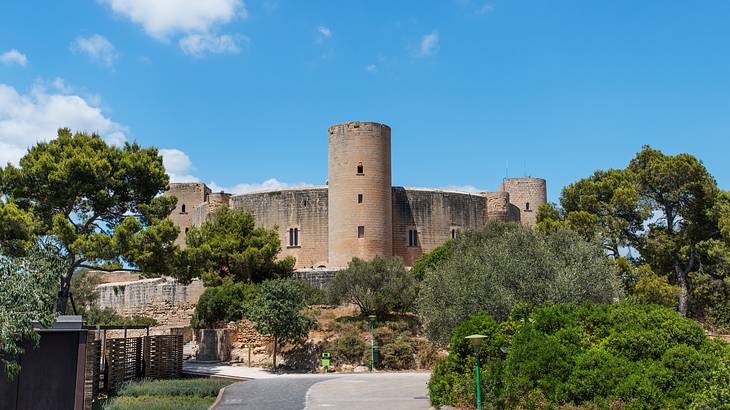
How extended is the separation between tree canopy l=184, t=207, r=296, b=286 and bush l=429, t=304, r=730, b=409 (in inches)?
804

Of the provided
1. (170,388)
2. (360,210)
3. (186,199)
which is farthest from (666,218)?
(186,199)

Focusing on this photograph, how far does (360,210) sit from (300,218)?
15.8ft

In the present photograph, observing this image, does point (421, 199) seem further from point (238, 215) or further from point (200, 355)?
point (200, 355)

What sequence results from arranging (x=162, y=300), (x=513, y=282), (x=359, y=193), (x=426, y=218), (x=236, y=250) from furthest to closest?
(x=426, y=218) < (x=359, y=193) < (x=162, y=300) < (x=236, y=250) < (x=513, y=282)

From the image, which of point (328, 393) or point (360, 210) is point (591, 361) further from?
point (360, 210)

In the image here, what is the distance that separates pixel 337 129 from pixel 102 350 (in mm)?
23254

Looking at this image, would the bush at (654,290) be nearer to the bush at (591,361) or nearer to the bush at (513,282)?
the bush at (513,282)

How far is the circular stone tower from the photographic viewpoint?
38156mm

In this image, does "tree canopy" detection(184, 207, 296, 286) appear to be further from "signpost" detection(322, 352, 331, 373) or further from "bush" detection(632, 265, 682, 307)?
"bush" detection(632, 265, 682, 307)

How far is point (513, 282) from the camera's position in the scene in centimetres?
1820

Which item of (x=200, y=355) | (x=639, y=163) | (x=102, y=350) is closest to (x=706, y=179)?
(x=639, y=163)

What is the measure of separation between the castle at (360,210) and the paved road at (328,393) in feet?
56.4

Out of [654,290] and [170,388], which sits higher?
[654,290]

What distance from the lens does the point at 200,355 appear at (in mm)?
27875
